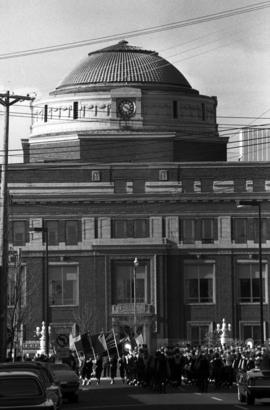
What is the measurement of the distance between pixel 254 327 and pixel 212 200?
9.83 metres

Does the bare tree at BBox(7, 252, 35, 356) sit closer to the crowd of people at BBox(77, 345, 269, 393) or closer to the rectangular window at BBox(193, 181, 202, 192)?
the rectangular window at BBox(193, 181, 202, 192)

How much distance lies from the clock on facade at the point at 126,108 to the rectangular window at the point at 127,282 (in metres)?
16.6

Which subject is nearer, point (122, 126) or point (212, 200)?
point (212, 200)

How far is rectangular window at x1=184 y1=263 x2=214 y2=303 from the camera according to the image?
112 m

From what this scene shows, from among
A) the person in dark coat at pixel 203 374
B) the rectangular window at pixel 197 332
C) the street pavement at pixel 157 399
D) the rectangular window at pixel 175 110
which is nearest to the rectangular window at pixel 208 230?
the rectangular window at pixel 197 332

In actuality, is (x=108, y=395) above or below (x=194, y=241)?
below

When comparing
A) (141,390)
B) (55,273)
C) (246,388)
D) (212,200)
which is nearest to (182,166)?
(212,200)

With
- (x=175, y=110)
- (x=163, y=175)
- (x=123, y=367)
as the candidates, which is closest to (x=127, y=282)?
(x=163, y=175)

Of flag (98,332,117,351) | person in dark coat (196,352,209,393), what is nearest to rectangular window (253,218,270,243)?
flag (98,332,117,351)

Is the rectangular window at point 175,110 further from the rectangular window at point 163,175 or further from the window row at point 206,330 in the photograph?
the window row at point 206,330

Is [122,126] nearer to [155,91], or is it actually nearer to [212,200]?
[155,91]

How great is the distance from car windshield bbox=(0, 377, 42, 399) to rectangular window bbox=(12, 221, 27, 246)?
80.2 m

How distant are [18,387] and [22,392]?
0.16 metres

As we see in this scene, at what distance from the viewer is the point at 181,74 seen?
130000 mm
